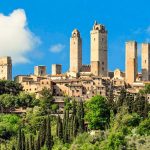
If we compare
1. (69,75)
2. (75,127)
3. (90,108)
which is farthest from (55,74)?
(75,127)

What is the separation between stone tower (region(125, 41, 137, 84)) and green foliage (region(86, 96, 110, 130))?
1583 centimetres

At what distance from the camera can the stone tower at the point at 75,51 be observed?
253ft

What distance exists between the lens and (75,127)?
52781 millimetres

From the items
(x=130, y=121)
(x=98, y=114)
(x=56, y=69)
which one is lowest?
(x=130, y=121)

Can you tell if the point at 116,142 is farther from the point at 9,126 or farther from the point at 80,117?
the point at 9,126

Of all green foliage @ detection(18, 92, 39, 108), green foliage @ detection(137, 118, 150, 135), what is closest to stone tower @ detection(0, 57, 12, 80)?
green foliage @ detection(18, 92, 39, 108)

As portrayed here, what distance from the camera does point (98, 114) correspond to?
5616 centimetres

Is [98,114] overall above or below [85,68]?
below

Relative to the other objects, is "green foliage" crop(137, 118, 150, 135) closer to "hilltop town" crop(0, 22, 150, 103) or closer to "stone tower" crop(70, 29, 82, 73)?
"hilltop town" crop(0, 22, 150, 103)

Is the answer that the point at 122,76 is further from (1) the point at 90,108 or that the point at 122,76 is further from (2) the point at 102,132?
(2) the point at 102,132

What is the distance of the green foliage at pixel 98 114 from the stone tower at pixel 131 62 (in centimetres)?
1583

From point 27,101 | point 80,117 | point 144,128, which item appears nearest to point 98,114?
point 80,117

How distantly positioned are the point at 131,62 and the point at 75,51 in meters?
5.71

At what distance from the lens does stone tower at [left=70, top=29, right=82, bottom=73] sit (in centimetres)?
7712
